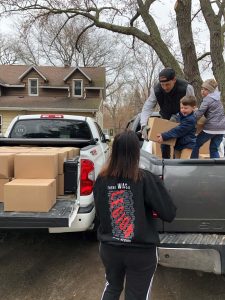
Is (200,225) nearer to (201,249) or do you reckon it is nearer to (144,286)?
(201,249)

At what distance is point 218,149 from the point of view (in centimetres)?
525

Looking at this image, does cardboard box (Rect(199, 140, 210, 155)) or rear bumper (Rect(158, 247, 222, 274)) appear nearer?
rear bumper (Rect(158, 247, 222, 274))

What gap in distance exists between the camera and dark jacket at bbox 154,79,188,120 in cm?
505

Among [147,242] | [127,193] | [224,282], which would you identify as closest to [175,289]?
[224,282]

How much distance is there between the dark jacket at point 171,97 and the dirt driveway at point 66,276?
217 centimetres

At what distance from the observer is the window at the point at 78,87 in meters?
31.3

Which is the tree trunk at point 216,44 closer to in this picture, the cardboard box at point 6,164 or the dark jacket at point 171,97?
the dark jacket at point 171,97

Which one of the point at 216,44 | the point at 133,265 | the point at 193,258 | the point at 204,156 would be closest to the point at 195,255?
the point at 193,258

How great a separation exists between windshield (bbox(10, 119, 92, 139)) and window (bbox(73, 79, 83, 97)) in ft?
80.1

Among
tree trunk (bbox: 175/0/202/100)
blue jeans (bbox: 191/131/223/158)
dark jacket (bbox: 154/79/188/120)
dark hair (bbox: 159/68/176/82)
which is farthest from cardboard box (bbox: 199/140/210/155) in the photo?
tree trunk (bbox: 175/0/202/100)

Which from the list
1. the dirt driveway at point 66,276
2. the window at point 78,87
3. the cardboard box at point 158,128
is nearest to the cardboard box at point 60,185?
the dirt driveway at point 66,276

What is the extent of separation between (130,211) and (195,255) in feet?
3.07

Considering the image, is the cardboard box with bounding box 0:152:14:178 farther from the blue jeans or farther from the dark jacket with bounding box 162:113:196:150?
the blue jeans

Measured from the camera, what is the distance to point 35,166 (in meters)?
3.93
